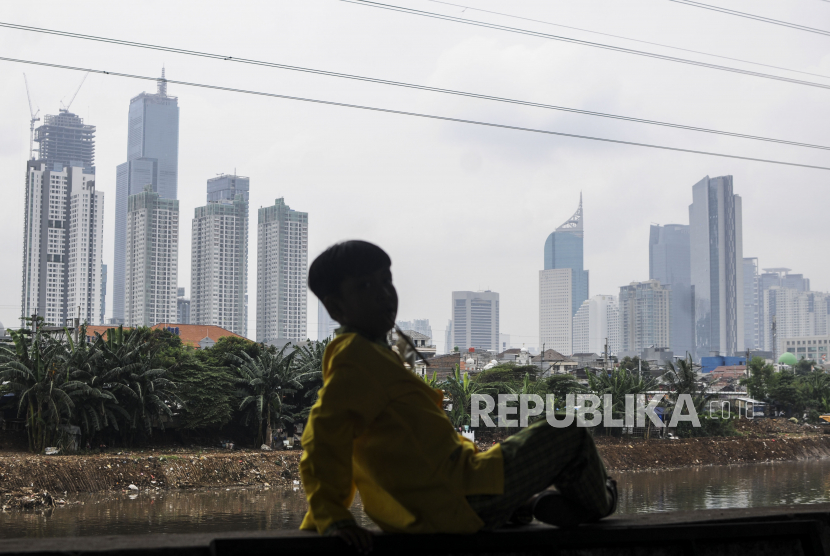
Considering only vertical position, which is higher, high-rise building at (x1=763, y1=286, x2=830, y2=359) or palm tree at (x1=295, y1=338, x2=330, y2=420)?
high-rise building at (x1=763, y1=286, x2=830, y2=359)

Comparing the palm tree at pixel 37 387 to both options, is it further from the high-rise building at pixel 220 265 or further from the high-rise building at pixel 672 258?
the high-rise building at pixel 672 258

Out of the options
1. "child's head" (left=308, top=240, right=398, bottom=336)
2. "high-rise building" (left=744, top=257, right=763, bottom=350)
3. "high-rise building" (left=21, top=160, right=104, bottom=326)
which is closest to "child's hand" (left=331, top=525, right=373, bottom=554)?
"child's head" (left=308, top=240, right=398, bottom=336)

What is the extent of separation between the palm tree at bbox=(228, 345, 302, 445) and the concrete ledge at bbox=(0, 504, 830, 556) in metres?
13.1

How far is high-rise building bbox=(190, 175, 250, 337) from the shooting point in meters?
81.8

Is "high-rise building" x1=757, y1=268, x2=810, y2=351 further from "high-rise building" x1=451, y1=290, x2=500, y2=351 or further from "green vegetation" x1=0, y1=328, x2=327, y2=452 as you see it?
"green vegetation" x1=0, y1=328, x2=327, y2=452

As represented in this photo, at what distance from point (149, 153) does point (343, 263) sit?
15845 centimetres

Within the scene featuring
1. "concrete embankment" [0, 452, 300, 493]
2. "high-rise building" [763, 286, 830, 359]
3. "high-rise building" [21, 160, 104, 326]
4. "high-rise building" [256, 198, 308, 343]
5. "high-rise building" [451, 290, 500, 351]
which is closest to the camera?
"concrete embankment" [0, 452, 300, 493]

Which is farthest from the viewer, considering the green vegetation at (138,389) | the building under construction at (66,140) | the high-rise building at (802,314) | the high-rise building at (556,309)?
the high-rise building at (556,309)

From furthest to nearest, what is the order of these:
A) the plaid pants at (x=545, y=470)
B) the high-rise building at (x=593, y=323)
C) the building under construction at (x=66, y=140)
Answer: the high-rise building at (x=593, y=323), the building under construction at (x=66, y=140), the plaid pants at (x=545, y=470)

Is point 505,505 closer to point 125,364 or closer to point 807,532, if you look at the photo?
point 807,532

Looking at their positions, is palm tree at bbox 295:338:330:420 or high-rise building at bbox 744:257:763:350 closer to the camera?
palm tree at bbox 295:338:330:420

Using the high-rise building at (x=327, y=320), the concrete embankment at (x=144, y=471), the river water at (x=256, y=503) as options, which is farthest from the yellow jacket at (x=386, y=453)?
the concrete embankment at (x=144, y=471)

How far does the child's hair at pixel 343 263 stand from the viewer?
1.57 m

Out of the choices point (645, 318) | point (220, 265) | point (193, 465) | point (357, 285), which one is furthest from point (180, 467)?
point (645, 318)
